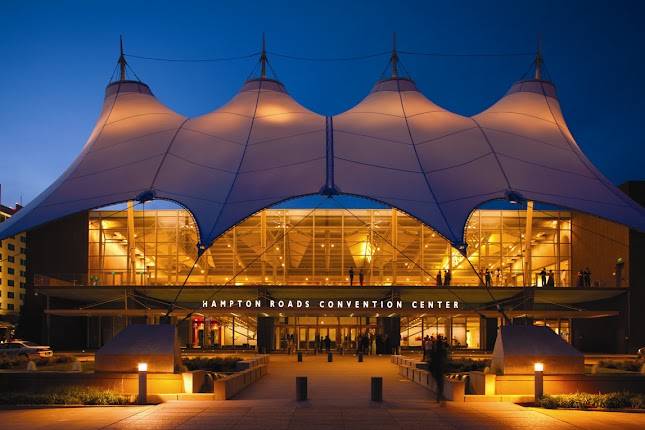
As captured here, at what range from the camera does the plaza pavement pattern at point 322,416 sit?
1664cm

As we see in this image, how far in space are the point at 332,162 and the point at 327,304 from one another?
71.5 feet

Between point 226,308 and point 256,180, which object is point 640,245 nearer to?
point 226,308

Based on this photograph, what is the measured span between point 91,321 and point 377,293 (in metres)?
20.6

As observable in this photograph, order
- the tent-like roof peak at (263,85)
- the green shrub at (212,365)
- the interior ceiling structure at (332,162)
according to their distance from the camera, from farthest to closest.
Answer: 1. the tent-like roof peak at (263,85)
2. the green shrub at (212,365)
3. the interior ceiling structure at (332,162)

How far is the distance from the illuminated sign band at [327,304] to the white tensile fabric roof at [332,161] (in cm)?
1672

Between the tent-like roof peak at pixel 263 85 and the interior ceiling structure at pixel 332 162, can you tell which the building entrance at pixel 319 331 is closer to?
the tent-like roof peak at pixel 263 85

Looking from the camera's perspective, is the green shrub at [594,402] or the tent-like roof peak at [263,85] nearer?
the green shrub at [594,402]

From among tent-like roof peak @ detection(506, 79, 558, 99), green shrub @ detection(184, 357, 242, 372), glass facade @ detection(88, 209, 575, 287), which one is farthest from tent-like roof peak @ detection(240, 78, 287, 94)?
glass facade @ detection(88, 209, 575, 287)

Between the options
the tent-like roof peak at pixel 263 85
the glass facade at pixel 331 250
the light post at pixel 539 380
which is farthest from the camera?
the glass facade at pixel 331 250

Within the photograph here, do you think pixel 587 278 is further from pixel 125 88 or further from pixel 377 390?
pixel 377 390

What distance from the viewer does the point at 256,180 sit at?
2577cm

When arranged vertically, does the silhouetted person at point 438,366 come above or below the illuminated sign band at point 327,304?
below

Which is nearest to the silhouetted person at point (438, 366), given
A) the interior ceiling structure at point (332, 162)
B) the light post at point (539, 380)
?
the light post at point (539, 380)

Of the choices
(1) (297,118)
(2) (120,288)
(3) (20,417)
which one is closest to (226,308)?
(2) (120,288)
